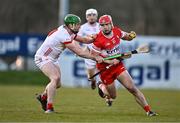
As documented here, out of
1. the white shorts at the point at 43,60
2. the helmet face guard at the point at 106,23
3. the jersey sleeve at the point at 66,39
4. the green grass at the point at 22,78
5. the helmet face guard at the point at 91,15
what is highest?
the helmet face guard at the point at 91,15

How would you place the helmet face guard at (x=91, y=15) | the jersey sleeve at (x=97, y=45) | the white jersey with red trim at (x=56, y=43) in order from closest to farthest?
1. the white jersey with red trim at (x=56, y=43)
2. the jersey sleeve at (x=97, y=45)
3. the helmet face guard at (x=91, y=15)

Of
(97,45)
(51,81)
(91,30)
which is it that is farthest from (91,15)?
(51,81)

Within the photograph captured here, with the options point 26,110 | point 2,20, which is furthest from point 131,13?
point 26,110

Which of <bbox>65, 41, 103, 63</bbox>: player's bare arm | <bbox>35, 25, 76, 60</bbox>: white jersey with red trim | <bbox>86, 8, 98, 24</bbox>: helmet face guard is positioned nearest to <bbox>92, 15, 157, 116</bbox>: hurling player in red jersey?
<bbox>65, 41, 103, 63</bbox>: player's bare arm

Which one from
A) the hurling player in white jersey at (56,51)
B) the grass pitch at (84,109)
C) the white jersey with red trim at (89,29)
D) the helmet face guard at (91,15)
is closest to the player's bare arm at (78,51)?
the hurling player in white jersey at (56,51)

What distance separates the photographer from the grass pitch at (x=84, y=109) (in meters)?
17.7

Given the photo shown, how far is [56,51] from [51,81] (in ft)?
2.39

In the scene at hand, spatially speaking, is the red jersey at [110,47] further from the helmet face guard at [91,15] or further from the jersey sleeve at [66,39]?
the helmet face guard at [91,15]

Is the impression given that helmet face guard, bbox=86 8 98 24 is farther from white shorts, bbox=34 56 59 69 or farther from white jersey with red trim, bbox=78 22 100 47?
white shorts, bbox=34 56 59 69

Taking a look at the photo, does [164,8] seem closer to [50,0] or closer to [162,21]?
[162,21]

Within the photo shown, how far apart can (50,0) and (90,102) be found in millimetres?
29735

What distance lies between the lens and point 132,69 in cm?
3394

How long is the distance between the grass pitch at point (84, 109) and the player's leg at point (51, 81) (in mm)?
293

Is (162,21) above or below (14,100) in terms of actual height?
above
